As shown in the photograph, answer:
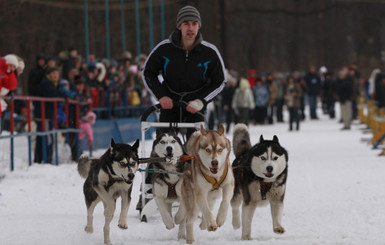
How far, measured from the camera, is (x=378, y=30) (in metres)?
54.8

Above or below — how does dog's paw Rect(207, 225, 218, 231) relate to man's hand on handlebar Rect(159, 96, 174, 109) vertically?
below

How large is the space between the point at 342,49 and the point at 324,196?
167 ft

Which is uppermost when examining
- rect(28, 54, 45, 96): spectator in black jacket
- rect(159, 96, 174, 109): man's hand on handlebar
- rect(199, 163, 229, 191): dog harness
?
rect(28, 54, 45, 96): spectator in black jacket

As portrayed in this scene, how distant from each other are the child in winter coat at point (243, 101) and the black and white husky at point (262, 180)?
52.7 ft

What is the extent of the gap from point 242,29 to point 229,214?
39.7m

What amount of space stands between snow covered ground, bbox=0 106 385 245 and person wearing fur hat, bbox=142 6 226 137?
1076 millimetres

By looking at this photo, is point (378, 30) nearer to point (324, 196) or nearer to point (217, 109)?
point (217, 109)

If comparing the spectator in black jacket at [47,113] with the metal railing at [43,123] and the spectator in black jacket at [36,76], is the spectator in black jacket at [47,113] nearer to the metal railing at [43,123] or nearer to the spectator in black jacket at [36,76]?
the metal railing at [43,123]

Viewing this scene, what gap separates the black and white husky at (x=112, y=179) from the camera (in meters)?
5.45

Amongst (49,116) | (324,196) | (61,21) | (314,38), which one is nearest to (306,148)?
(49,116)

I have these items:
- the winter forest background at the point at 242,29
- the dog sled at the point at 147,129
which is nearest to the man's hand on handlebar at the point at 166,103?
the dog sled at the point at 147,129

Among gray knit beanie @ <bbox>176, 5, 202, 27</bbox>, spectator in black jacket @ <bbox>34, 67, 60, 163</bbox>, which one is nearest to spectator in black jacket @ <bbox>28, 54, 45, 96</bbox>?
spectator in black jacket @ <bbox>34, 67, 60, 163</bbox>

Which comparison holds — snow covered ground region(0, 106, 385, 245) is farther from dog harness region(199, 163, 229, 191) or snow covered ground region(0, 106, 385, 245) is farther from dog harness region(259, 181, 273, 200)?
dog harness region(199, 163, 229, 191)

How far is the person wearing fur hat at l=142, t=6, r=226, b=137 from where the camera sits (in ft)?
21.9
